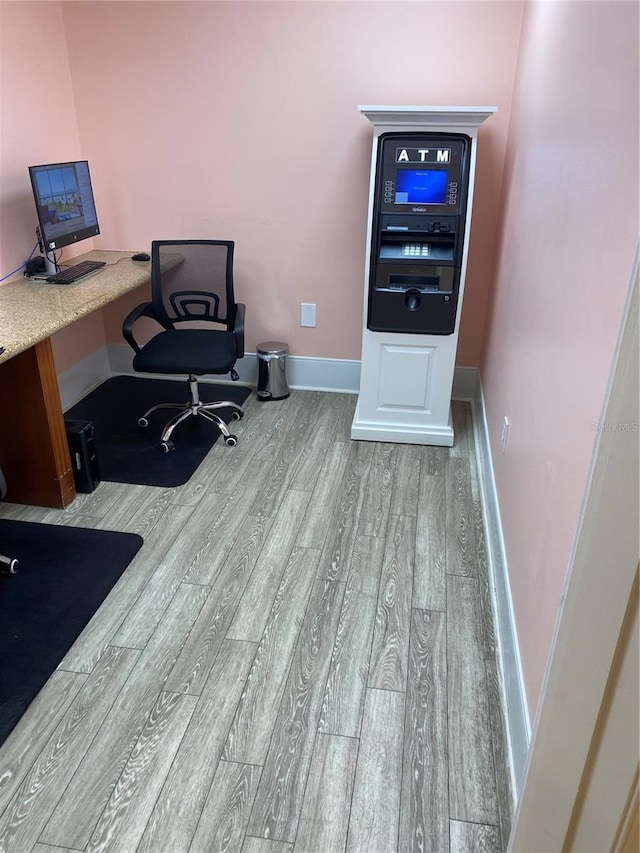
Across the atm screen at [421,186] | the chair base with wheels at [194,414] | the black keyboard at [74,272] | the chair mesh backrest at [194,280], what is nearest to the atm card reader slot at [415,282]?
the atm screen at [421,186]

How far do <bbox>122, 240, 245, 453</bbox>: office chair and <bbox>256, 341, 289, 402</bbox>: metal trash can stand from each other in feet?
1.39

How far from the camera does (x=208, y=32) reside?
130 inches

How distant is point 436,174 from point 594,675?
2423 millimetres

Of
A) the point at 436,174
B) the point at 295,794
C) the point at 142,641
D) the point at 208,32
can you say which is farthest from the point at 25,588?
the point at 208,32

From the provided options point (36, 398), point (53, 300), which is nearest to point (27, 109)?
point (53, 300)

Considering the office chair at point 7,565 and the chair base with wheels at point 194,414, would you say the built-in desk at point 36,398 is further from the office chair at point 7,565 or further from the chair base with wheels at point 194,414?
the chair base with wheels at point 194,414

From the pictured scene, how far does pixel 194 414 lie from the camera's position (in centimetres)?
342

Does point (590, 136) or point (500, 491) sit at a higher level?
point (590, 136)

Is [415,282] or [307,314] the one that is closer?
[415,282]

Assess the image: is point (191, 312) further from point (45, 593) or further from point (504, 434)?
point (504, 434)

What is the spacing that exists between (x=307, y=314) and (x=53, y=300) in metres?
1.50

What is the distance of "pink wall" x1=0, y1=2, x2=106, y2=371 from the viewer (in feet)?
10.0

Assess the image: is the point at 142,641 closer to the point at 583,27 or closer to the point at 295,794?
the point at 295,794

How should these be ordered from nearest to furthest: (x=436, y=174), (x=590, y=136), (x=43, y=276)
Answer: (x=590, y=136) → (x=436, y=174) → (x=43, y=276)
